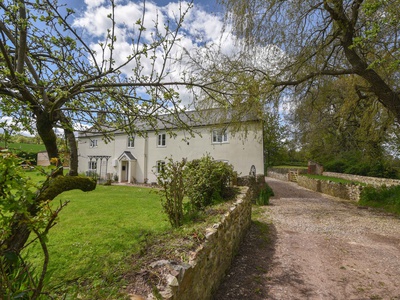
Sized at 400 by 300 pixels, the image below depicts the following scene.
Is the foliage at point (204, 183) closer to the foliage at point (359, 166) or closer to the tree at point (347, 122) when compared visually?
the tree at point (347, 122)

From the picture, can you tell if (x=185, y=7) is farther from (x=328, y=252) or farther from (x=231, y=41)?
(x=328, y=252)

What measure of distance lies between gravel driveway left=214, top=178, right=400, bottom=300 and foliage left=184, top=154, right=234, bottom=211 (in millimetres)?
1350

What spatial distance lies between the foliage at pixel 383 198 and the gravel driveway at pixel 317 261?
196 cm

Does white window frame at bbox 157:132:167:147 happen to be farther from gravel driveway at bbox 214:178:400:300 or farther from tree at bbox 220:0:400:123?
gravel driveway at bbox 214:178:400:300

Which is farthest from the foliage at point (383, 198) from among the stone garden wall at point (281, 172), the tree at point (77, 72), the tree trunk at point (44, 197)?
the stone garden wall at point (281, 172)

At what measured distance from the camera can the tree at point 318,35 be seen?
7.04m

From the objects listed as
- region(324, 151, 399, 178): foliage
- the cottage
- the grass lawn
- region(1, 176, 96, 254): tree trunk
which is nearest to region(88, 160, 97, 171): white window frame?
the cottage

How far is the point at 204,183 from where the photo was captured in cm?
559

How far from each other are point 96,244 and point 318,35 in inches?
371

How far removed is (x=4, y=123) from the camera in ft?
12.0

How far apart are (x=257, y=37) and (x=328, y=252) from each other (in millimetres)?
6711

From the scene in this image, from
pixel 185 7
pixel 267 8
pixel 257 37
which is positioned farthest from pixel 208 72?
pixel 185 7

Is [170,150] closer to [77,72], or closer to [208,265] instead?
[77,72]

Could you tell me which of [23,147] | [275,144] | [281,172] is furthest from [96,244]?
[275,144]
